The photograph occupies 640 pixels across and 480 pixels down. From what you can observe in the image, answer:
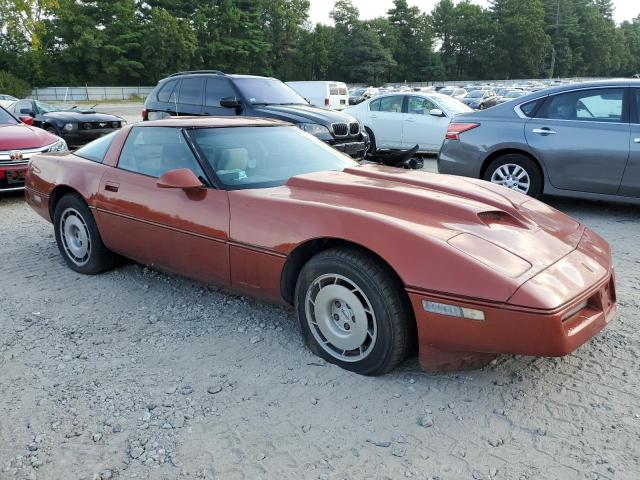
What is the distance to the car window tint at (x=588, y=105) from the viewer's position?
19.1ft

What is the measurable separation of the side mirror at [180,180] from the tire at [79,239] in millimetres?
1274

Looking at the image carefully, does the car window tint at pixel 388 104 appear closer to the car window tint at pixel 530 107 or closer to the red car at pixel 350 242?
the car window tint at pixel 530 107

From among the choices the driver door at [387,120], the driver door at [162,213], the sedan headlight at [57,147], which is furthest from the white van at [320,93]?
the driver door at [162,213]

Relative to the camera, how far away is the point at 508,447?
2287 mm

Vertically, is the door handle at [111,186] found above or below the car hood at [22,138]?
below

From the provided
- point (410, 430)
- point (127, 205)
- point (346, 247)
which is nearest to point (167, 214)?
point (127, 205)

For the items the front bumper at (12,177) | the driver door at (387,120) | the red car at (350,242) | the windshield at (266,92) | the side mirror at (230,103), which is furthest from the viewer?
the driver door at (387,120)

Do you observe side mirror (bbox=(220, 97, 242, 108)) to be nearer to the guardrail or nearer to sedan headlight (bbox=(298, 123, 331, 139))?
sedan headlight (bbox=(298, 123, 331, 139))

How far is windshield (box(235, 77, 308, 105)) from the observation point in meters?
8.91

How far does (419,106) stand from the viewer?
1121cm

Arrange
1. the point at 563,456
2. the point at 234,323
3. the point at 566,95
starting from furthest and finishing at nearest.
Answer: the point at 566,95
the point at 234,323
the point at 563,456

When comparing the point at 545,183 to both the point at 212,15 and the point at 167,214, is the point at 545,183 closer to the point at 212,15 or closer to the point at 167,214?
the point at 167,214

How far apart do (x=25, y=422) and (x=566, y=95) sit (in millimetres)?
6084

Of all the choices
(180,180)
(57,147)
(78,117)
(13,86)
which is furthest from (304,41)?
(180,180)
